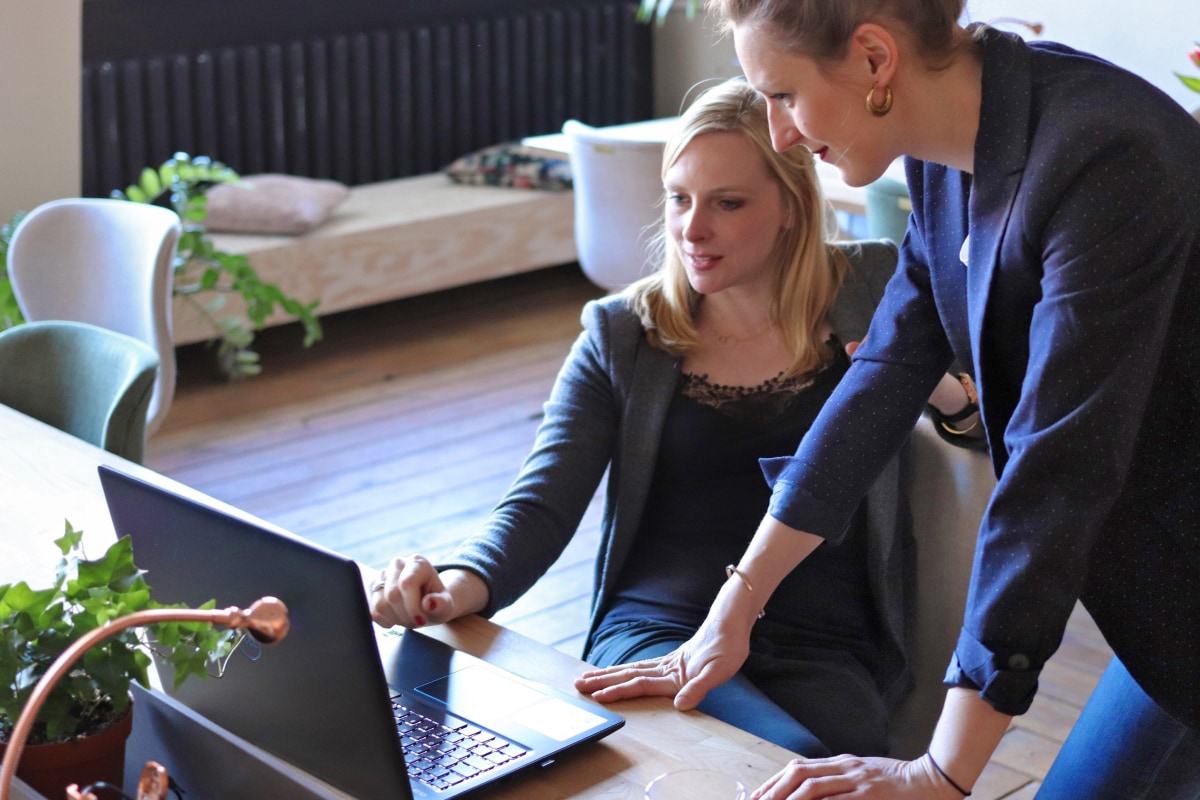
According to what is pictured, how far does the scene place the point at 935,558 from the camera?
1569 mm

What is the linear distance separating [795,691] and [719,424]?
0.34m

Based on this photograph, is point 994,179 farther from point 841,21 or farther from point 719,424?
point 719,424

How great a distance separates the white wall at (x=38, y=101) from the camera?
3.67 m

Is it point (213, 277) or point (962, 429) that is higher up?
point (962, 429)

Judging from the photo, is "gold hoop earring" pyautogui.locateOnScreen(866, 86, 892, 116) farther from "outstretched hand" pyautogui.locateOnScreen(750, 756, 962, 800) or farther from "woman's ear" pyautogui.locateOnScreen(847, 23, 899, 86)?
"outstretched hand" pyautogui.locateOnScreen(750, 756, 962, 800)

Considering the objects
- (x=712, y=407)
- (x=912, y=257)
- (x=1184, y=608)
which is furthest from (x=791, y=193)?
(x=1184, y=608)

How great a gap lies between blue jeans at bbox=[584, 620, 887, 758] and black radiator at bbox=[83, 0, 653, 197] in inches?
147

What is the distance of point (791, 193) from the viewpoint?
5.68 feet

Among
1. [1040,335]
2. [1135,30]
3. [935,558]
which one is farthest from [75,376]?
[1135,30]

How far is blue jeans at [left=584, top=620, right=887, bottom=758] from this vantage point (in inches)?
56.0

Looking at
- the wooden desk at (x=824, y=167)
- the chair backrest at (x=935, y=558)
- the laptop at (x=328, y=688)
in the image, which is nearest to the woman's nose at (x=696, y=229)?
the chair backrest at (x=935, y=558)

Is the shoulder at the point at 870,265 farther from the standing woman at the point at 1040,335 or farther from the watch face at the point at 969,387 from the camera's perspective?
the standing woman at the point at 1040,335

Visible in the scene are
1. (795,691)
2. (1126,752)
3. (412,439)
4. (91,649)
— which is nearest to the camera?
(91,649)

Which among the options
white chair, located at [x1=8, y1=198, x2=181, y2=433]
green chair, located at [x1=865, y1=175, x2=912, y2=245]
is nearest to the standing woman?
green chair, located at [x1=865, y1=175, x2=912, y2=245]
